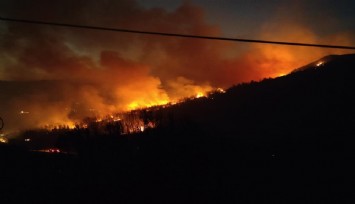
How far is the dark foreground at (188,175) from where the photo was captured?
504 inches

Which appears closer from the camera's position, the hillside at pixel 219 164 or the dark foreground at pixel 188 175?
the dark foreground at pixel 188 175

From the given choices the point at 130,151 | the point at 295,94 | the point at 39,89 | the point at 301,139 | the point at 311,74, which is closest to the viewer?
the point at 130,151

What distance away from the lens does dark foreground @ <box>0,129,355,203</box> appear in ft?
42.0

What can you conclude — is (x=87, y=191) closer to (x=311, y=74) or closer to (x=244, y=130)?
(x=244, y=130)

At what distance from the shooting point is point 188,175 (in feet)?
76.7

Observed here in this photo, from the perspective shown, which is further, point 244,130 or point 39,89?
point 39,89

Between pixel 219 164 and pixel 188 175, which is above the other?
pixel 219 164

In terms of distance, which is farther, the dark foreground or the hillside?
the hillside

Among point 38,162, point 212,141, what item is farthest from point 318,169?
point 38,162

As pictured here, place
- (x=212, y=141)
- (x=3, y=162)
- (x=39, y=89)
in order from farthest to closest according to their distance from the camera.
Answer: (x=39, y=89) < (x=212, y=141) < (x=3, y=162)

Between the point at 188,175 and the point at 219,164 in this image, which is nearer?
the point at 188,175

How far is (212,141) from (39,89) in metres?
156

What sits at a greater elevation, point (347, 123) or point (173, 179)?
point (347, 123)

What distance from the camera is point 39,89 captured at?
167625mm
